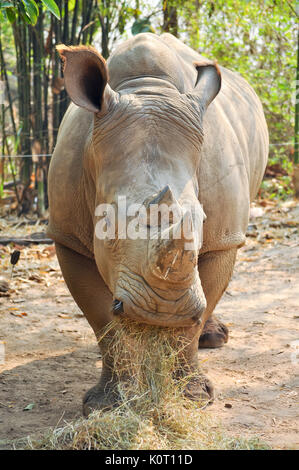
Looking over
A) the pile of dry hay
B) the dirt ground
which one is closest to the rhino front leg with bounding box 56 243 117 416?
the dirt ground

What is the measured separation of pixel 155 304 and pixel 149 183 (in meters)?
0.56

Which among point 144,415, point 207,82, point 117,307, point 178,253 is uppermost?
point 207,82

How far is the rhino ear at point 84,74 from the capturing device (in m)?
3.59

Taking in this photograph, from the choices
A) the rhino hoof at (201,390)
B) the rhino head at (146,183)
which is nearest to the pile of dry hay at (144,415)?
A: the rhino head at (146,183)

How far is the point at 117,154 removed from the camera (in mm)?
3520

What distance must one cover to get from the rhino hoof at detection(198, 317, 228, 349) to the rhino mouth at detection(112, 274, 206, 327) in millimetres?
2267

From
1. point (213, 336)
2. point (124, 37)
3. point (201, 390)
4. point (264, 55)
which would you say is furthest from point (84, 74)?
point (264, 55)

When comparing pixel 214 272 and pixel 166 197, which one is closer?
pixel 166 197

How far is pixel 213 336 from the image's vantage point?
550cm

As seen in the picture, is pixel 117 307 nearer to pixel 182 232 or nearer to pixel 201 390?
pixel 182 232

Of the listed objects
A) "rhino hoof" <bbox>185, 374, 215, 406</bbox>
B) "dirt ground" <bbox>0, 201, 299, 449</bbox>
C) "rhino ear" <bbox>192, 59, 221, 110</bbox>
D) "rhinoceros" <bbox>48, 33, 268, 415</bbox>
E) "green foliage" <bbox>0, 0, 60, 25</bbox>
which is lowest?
"dirt ground" <bbox>0, 201, 299, 449</bbox>

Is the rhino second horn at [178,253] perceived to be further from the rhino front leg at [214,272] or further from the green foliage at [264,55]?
the green foliage at [264,55]

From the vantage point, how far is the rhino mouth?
10.3 ft

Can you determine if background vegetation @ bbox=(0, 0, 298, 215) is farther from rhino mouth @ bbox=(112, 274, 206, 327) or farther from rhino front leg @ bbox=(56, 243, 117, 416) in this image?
rhino mouth @ bbox=(112, 274, 206, 327)
